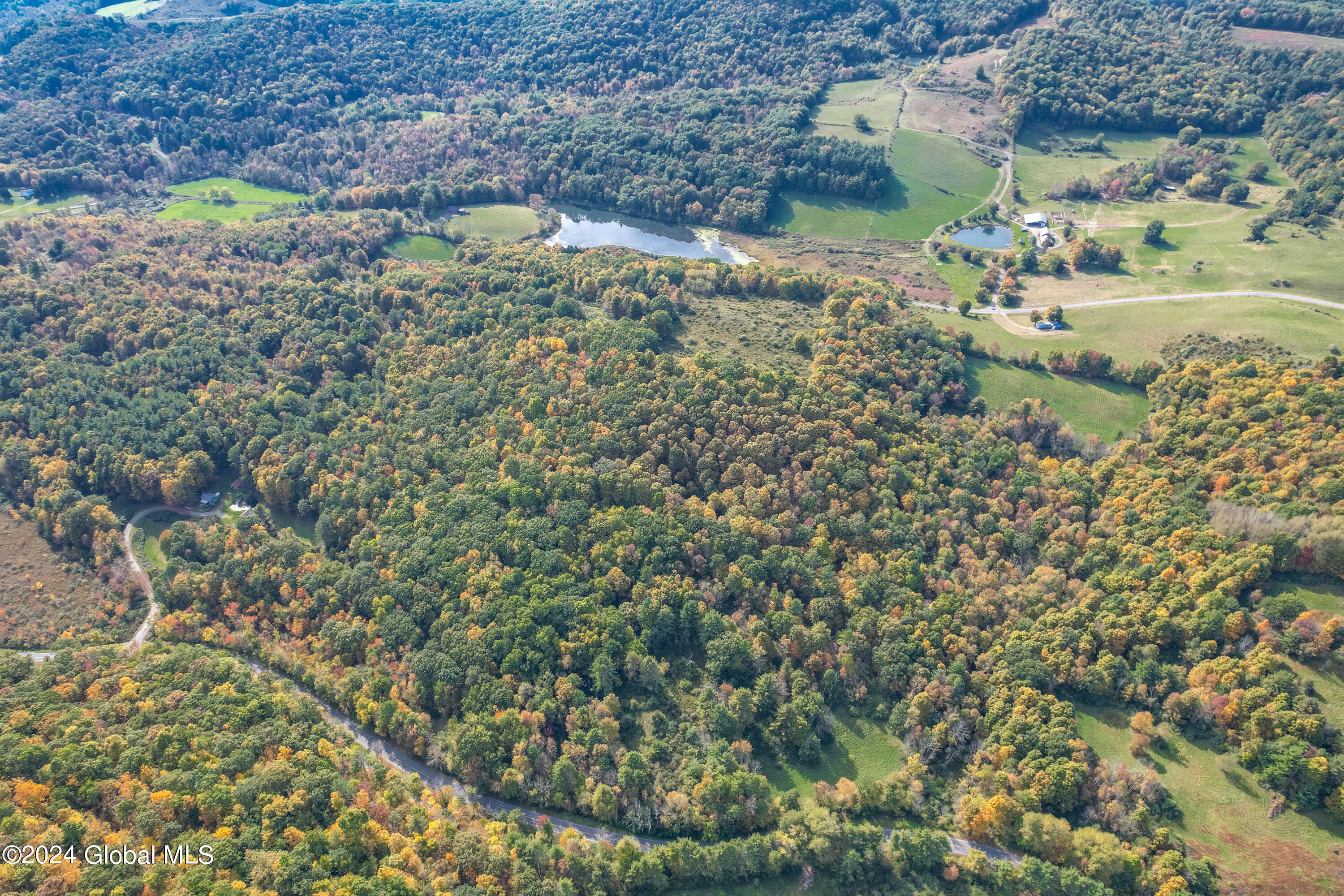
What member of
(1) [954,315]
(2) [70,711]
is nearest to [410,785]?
(2) [70,711]

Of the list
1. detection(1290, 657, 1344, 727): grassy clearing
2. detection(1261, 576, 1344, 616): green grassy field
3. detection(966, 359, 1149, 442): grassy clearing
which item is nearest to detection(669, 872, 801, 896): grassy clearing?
detection(1290, 657, 1344, 727): grassy clearing

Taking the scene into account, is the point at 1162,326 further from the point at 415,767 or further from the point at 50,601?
the point at 50,601

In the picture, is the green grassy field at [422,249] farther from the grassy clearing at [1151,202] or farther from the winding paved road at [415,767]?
the grassy clearing at [1151,202]

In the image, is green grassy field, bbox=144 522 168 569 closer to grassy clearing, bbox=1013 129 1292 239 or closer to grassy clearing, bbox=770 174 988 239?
grassy clearing, bbox=770 174 988 239

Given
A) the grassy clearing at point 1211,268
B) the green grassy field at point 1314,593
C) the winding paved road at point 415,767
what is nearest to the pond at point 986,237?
the grassy clearing at point 1211,268

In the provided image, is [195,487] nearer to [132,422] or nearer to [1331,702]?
[132,422]

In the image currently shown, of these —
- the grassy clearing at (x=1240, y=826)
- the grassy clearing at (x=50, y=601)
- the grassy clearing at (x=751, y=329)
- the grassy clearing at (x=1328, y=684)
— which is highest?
the grassy clearing at (x=751, y=329)

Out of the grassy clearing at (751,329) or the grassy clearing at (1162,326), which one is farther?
the grassy clearing at (751,329)
